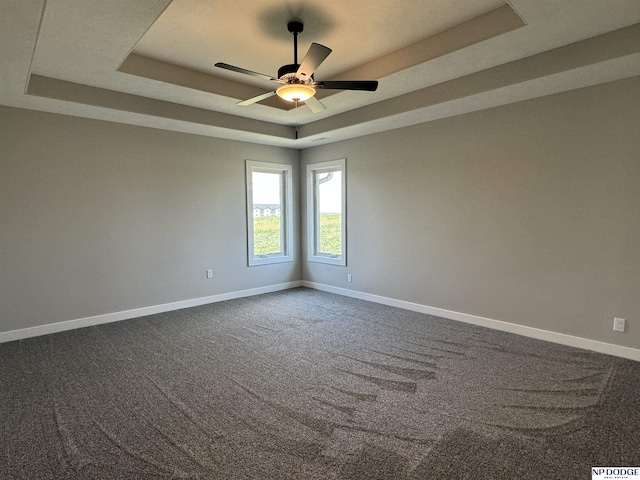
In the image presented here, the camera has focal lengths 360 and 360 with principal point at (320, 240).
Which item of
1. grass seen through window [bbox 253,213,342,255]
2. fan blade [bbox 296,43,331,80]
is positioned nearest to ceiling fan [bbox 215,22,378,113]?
fan blade [bbox 296,43,331,80]

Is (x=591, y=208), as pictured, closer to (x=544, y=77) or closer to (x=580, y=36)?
(x=544, y=77)

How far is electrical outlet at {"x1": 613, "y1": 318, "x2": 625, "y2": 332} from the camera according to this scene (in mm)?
3260

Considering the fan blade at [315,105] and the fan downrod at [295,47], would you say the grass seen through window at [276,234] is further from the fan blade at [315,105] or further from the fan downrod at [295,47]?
the fan downrod at [295,47]

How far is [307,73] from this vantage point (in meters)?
2.72

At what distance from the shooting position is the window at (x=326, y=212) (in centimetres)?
580

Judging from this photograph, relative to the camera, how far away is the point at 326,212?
6.20 m

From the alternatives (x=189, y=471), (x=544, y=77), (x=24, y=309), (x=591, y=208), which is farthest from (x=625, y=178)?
(x=24, y=309)

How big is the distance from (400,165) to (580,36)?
95.0 inches

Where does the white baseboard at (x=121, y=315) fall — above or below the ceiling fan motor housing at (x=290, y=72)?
below

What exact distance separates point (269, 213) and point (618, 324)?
15.7 feet

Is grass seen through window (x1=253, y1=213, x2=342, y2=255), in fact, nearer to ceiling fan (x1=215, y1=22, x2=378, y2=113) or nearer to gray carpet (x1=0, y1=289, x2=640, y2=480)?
gray carpet (x1=0, y1=289, x2=640, y2=480)

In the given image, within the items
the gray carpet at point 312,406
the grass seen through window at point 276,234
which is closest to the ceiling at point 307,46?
the grass seen through window at point 276,234

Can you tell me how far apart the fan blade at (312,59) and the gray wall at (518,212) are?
2.36m

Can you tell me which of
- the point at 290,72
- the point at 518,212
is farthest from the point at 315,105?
the point at 518,212
